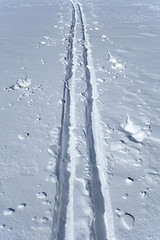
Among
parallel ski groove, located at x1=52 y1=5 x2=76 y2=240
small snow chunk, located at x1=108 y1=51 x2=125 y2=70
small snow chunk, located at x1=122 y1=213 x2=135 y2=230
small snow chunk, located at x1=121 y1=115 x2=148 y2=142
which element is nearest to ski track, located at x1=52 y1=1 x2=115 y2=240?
parallel ski groove, located at x1=52 y1=5 x2=76 y2=240

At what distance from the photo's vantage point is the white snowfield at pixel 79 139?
2.06m

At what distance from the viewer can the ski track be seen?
2010 mm

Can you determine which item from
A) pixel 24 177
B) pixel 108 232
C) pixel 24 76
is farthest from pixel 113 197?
pixel 24 76

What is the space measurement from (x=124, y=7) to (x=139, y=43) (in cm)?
470

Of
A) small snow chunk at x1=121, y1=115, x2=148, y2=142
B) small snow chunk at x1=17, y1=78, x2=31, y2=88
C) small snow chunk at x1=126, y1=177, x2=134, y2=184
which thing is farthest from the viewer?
small snow chunk at x1=17, y1=78, x2=31, y2=88

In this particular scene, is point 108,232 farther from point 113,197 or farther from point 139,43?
point 139,43

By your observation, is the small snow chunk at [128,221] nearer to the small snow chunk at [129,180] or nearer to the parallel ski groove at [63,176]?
the small snow chunk at [129,180]

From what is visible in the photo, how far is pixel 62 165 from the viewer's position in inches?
100

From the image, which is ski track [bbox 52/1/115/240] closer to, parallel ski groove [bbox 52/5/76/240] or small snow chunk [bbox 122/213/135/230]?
Result: parallel ski groove [bbox 52/5/76/240]

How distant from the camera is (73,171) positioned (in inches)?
97.3

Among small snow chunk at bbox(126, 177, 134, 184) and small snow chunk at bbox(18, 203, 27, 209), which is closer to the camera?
small snow chunk at bbox(18, 203, 27, 209)

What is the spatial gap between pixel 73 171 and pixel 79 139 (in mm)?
494

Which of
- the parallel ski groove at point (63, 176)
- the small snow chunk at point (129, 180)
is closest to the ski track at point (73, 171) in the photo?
the parallel ski groove at point (63, 176)

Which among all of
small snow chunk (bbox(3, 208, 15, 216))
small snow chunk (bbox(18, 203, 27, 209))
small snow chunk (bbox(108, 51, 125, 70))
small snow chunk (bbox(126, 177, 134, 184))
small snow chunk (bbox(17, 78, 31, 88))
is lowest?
small snow chunk (bbox(3, 208, 15, 216))
